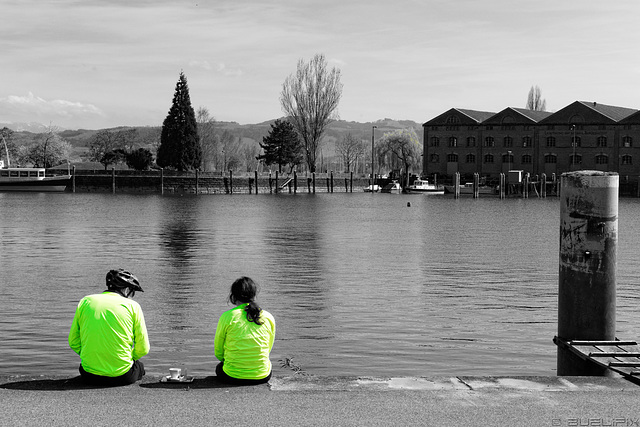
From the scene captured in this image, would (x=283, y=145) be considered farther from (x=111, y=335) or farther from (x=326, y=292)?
(x=111, y=335)

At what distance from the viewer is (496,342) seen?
589 inches

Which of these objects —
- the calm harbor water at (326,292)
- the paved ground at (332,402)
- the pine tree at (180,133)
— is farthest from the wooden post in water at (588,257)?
the pine tree at (180,133)

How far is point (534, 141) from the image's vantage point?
126 metres

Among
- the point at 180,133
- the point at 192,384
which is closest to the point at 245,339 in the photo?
the point at 192,384

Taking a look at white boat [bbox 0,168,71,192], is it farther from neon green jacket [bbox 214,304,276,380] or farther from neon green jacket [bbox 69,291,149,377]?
neon green jacket [bbox 214,304,276,380]

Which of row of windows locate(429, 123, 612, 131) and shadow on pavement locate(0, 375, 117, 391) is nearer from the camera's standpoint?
shadow on pavement locate(0, 375, 117, 391)

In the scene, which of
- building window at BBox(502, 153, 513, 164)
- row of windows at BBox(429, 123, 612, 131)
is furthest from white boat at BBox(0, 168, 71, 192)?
building window at BBox(502, 153, 513, 164)

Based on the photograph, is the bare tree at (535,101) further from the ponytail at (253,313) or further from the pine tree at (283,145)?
the ponytail at (253,313)

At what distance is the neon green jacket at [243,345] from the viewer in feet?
25.7

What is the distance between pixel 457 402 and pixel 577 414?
40.4 inches

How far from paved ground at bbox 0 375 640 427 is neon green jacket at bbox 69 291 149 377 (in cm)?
23

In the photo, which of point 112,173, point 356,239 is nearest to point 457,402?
point 356,239

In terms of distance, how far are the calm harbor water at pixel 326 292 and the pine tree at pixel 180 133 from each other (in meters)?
66.2

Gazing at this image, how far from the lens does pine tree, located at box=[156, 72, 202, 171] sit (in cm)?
11300
